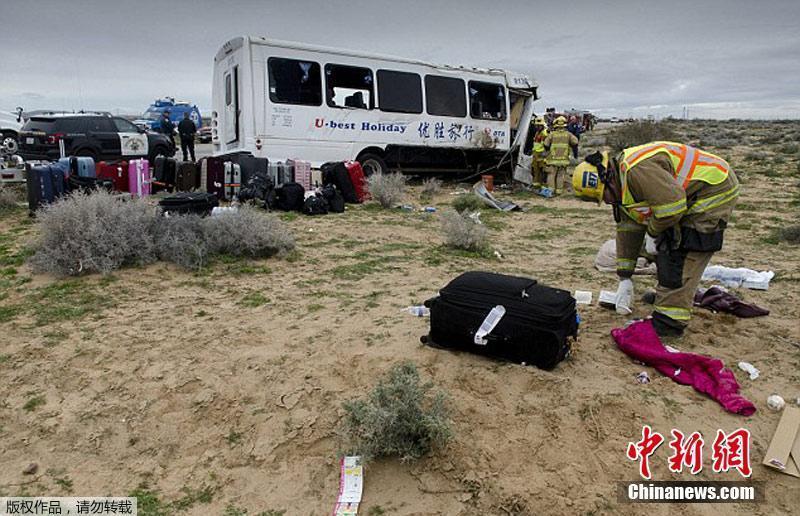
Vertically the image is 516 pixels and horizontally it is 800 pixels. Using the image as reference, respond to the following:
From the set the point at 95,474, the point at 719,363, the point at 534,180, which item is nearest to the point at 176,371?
the point at 95,474

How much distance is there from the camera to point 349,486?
8.58 ft

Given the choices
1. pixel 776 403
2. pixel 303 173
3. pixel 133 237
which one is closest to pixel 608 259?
pixel 776 403

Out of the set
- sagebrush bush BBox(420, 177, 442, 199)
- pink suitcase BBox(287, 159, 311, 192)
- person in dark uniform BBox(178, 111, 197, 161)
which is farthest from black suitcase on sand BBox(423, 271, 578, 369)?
person in dark uniform BBox(178, 111, 197, 161)

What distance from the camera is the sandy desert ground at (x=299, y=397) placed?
2.65 metres

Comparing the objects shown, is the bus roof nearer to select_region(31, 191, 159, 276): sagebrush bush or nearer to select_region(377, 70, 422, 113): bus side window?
select_region(377, 70, 422, 113): bus side window

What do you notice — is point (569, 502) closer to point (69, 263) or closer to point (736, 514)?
point (736, 514)

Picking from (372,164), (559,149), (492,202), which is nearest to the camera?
(492,202)

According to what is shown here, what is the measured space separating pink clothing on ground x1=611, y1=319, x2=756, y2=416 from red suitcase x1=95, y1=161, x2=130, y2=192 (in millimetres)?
8384

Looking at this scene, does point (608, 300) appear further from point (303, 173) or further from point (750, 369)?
point (303, 173)

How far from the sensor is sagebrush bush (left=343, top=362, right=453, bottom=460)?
2697mm

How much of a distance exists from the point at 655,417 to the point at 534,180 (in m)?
11.3

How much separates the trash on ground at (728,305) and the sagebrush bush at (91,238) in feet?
16.6

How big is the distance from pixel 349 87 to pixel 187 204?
536 cm

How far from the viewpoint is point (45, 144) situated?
12.9m
